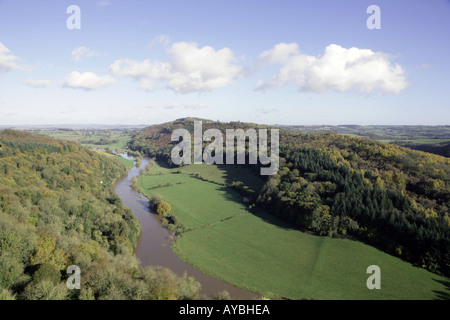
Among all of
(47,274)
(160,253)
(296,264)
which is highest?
(47,274)

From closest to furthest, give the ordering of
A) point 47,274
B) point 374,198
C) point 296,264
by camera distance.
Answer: point 47,274
point 296,264
point 374,198

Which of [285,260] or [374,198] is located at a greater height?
[374,198]

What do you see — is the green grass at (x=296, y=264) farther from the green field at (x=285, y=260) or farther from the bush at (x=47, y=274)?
the bush at (x=47, y=274)

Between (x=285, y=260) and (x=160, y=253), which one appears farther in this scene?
(x=160, y=253)

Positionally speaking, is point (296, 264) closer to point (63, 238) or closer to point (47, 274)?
point (47, 274)

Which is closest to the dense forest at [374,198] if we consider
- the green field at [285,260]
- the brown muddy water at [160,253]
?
the green field at [285,260]

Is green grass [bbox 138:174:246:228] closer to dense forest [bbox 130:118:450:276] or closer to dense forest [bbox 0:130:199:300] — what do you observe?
dense forest [bbox 130:118:450:276]

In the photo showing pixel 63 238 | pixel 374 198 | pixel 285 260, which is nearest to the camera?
pixel 63 238

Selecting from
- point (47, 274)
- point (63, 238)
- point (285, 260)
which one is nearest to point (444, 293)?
point (285, 260)
